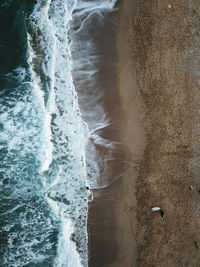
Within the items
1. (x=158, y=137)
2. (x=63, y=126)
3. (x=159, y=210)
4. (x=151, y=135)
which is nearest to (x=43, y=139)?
(x=63, y=126)

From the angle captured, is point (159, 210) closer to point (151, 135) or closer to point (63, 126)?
point (151, 135)

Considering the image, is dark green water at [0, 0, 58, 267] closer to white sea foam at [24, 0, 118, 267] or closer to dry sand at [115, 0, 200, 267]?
white sea foam at [24, 0, 118, 267]

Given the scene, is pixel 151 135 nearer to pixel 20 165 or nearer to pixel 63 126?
pixel 63 126

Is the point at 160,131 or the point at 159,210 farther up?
the point at 160,131

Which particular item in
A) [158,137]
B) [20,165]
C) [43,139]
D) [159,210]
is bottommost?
[159,210]

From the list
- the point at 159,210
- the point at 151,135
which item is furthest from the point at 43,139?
the point at 159,210

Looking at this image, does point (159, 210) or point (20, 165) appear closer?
point (20, 165)

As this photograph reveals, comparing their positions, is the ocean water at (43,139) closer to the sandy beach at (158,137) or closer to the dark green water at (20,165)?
the dark green water at (20,165)
